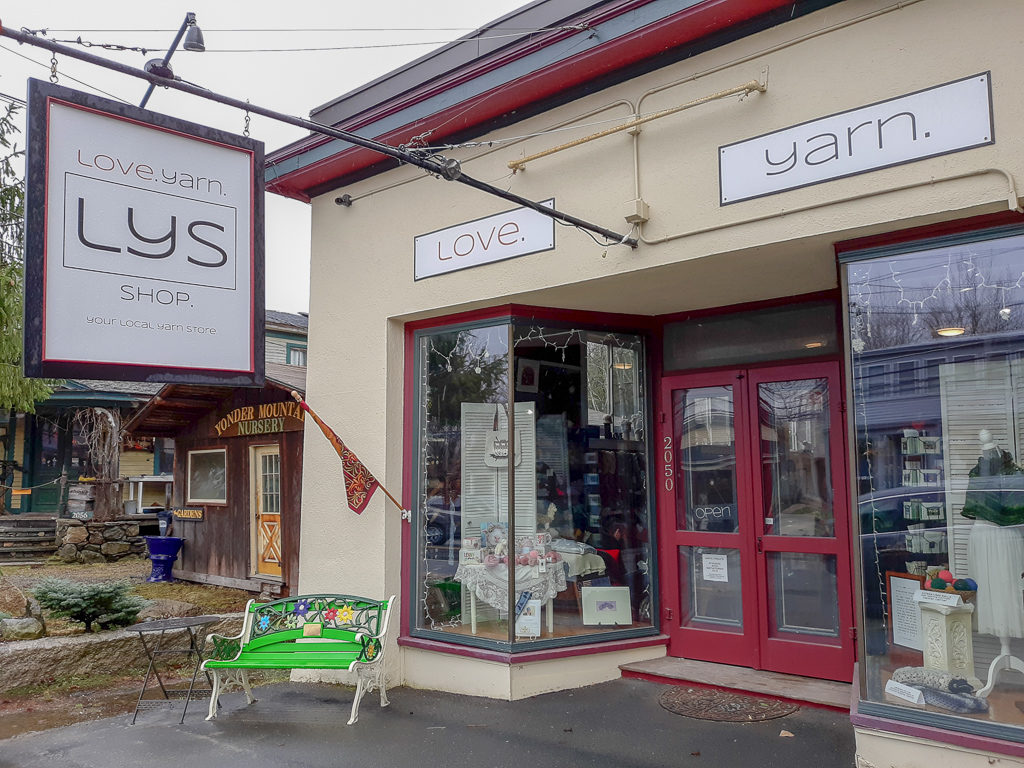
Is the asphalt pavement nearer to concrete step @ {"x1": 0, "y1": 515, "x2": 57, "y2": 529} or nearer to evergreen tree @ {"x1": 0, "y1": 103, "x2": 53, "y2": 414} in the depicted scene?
evergreen tree @ {"x1": 0, "y1": 103, "x2": 53, "y2": 414}

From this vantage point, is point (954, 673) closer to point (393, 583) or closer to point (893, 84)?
point (893, 84)

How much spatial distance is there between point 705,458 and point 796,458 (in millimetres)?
705

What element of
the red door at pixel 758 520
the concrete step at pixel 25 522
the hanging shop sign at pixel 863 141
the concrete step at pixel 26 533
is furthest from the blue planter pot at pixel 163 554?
the hanging shop sign at pixel 863 141

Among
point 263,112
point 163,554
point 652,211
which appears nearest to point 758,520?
point 652,211

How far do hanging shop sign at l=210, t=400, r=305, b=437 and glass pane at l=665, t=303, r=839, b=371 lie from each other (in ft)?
16.2

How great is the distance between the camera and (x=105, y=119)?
4.16 m

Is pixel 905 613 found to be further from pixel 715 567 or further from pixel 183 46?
pixel 183 46

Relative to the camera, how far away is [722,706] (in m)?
5.45

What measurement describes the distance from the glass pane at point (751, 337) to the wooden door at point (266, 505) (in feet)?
19.8

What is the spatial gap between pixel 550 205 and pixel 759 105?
1575 mm

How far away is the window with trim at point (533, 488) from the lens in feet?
20.5

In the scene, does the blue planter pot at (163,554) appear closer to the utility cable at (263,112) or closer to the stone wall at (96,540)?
the stone wall at (96,540)

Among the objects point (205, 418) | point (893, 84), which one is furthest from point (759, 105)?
point (205, 418)

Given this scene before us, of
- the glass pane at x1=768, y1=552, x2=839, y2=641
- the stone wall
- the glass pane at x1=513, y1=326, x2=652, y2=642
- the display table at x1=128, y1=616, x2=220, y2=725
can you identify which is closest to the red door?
the glass pane at x1=768, y1=552, x2=839, y2=641
